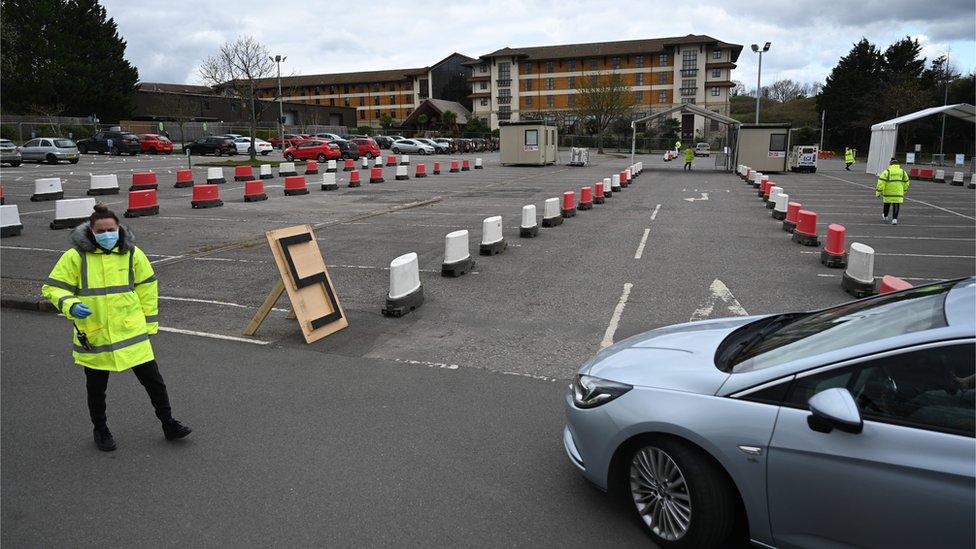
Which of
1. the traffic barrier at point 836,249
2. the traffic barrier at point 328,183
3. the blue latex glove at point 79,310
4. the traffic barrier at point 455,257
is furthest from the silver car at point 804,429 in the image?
the traffic barrier at point 328,183

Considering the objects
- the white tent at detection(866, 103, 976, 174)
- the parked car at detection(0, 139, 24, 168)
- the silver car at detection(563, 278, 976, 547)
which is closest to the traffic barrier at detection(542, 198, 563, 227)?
the silver car at detection(563, 278, 976, 547)

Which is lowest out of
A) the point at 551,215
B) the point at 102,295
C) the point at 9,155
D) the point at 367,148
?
the point at 551,215

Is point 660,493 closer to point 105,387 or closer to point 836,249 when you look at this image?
point 105,387

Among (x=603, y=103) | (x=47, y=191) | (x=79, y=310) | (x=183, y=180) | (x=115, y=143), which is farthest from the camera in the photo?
(x=603, y=103)

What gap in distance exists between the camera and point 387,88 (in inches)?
4692

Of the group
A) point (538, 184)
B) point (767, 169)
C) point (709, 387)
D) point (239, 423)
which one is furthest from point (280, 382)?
point (767, 169)

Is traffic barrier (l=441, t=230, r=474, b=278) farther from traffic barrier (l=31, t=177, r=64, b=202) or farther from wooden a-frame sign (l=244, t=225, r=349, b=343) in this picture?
traffic barrier (l=31, t=177, r=64, b=202)

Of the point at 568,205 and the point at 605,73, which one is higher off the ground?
the point at 605,73

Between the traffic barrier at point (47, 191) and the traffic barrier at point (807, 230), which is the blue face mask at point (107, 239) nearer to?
the traffic barrier at point (807, 230)

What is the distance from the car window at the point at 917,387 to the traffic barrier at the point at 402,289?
5.95m

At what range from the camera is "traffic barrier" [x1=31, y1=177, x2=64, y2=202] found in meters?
20.7

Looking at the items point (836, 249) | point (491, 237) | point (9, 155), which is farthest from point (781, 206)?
point (9, 155)

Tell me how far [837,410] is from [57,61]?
72.9 meters

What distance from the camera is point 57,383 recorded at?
248 inches
